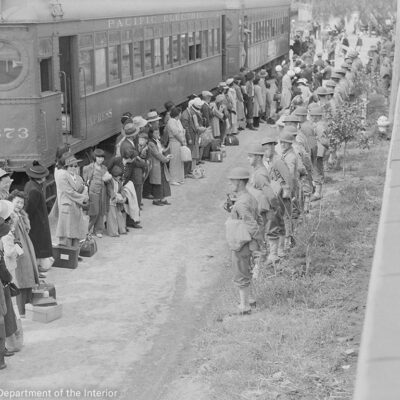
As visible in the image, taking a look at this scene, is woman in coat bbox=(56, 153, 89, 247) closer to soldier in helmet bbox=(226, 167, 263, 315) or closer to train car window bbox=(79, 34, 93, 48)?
soldier in helmet bbox=(226, 167, 263, 315)

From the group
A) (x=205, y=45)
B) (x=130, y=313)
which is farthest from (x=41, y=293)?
(x=205, y=45)

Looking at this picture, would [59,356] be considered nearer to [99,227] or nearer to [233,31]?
[99,227]

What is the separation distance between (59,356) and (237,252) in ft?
6.45

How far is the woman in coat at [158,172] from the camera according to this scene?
44.7 ft

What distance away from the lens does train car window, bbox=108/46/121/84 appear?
577 inches

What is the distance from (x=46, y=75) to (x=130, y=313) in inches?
170

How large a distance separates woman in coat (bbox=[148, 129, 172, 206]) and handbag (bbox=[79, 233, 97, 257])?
3017 mm

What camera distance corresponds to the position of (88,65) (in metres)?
13.5

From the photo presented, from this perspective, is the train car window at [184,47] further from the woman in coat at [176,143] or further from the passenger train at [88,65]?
the woman in coat at [176,143]

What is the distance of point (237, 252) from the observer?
27.9 ft

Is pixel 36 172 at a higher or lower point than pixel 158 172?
higher

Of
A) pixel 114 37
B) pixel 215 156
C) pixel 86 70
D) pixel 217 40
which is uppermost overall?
pixel 114 37

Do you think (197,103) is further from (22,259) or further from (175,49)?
(22,259)

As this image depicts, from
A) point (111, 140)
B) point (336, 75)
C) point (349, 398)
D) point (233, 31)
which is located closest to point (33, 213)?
point (349, 398)
